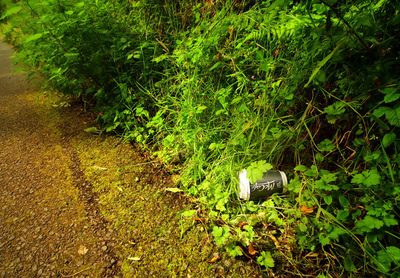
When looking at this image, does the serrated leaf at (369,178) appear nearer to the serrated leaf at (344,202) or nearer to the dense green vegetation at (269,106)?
the dense green vegetation at (269,106)

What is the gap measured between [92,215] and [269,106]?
1.27 meters

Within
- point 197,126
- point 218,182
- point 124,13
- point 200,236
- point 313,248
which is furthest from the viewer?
point 124,13

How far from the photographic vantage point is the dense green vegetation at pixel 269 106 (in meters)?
1.23

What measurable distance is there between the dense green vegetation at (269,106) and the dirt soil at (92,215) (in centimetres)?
13

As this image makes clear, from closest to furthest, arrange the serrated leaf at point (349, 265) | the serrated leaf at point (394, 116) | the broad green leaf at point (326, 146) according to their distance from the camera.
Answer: the serrated leaf at point (394, 116)
the serrated leaf at point (349, 265)
the broad green leaf at point (326, 146)

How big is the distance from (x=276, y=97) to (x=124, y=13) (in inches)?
78.5

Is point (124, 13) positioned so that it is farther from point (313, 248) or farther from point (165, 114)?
point (313, 248)

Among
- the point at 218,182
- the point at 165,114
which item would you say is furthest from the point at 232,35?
the point at 218,182

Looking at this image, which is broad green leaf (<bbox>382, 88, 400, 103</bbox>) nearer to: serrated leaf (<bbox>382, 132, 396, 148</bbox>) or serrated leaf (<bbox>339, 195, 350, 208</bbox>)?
serrated leaf (<bbox>382, 132, 396, 148</bbox>)

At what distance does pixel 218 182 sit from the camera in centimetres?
169

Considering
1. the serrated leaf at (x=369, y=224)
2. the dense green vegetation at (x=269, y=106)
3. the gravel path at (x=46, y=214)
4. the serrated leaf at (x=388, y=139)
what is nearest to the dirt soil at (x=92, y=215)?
the gravel path at (x=46, y=214)

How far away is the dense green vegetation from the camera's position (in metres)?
1.23

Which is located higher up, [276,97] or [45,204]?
[276,97]

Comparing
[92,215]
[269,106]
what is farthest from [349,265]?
[92,215]
